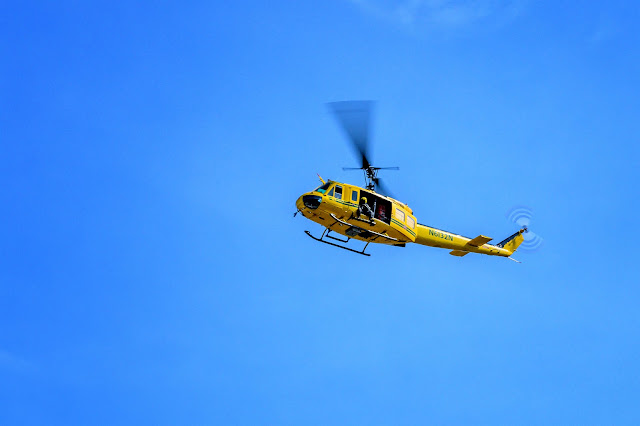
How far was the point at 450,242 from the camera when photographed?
27578 millimetres

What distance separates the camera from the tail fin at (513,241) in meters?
30.5

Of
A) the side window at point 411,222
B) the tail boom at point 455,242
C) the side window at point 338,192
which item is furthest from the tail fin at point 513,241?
the side window at point 338,192

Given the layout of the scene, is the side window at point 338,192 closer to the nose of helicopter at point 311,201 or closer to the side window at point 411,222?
the nose of helicopter at point 311,201

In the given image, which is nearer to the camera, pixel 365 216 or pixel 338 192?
pixel 338 192

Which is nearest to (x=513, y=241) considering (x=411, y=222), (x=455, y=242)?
(x=455, y=242)

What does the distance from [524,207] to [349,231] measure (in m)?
10.0

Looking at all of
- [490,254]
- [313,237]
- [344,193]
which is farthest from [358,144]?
[490,254]

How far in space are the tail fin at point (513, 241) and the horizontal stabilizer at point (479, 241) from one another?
3.02 metres

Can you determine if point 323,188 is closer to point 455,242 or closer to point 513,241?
point 455,242

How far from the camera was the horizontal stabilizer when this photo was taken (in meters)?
27.4

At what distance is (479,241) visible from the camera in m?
27.7

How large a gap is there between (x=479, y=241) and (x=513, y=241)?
3691 millimetres

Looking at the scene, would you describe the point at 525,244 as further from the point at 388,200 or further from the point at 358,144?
the point at 358,144

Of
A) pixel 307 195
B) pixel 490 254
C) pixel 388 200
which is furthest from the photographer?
pixel 490 254
